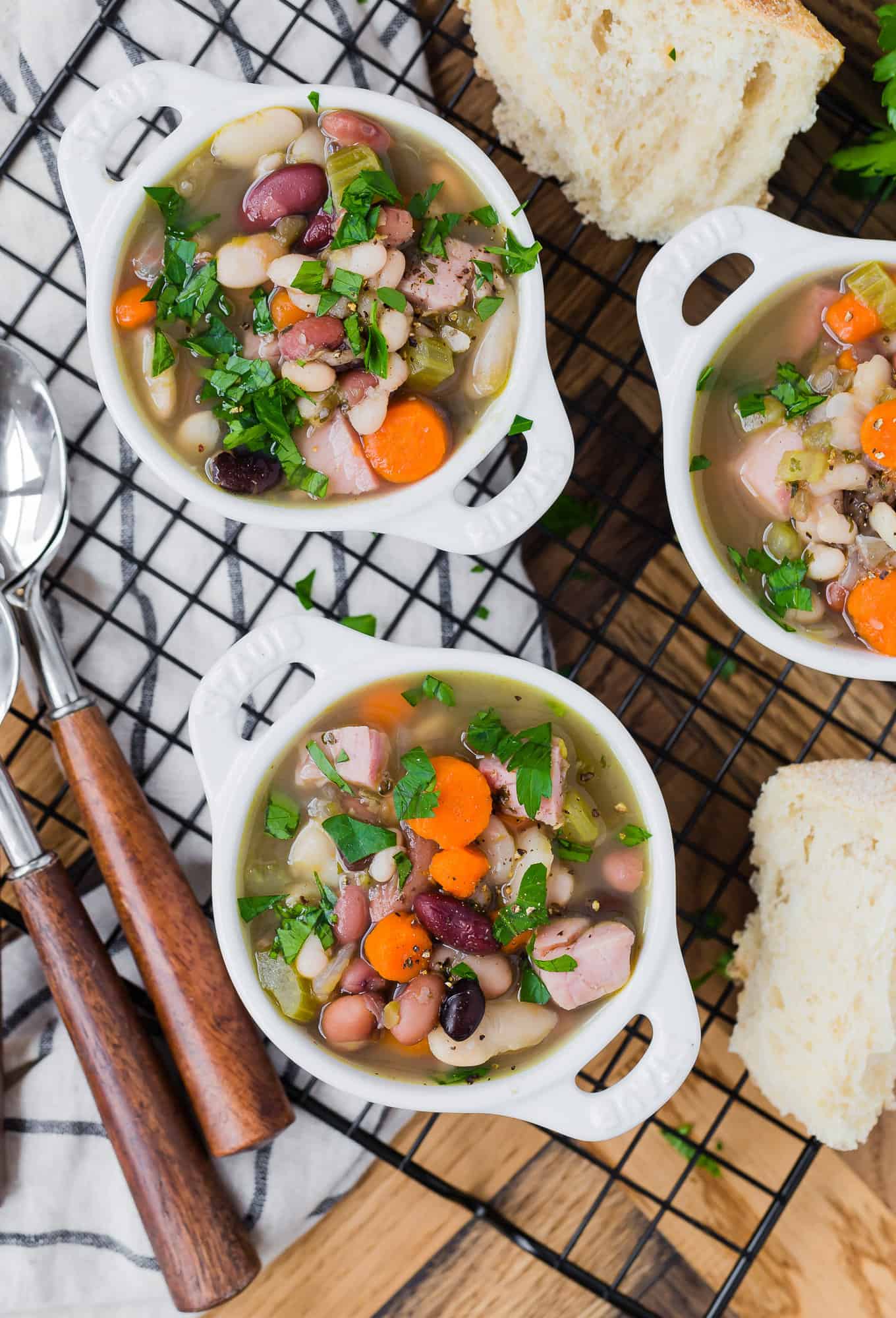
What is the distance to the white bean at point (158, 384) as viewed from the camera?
1.52 meters

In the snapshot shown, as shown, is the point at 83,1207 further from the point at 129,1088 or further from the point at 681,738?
the point at 681,738

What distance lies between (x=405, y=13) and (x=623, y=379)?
0.70 metres

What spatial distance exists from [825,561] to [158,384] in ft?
3.15

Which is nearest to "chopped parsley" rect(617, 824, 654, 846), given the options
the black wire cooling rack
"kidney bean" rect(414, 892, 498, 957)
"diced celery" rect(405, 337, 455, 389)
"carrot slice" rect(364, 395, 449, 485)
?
"kidney bean" rect(414, 892, 498, 957)

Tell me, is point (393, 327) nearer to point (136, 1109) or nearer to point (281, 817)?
point (281, 817)

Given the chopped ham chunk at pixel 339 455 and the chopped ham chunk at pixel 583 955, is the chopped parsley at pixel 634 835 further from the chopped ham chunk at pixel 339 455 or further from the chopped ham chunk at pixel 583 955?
the chopped ham chunk at pixel 339 455

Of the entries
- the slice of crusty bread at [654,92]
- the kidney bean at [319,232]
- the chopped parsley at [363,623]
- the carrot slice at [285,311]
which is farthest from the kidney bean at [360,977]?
the slice of crusty bread at [654,92]

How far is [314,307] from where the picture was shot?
1.48 m

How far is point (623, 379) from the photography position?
6.18ft

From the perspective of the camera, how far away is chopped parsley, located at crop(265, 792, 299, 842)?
153cm

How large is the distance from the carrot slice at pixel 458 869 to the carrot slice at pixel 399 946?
0.07 meters

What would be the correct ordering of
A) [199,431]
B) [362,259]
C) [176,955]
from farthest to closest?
[176,955], [199,431], [362,259]

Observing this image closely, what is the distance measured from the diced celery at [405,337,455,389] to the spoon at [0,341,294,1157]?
650 mm

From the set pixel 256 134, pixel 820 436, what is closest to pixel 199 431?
pixel 256 134
